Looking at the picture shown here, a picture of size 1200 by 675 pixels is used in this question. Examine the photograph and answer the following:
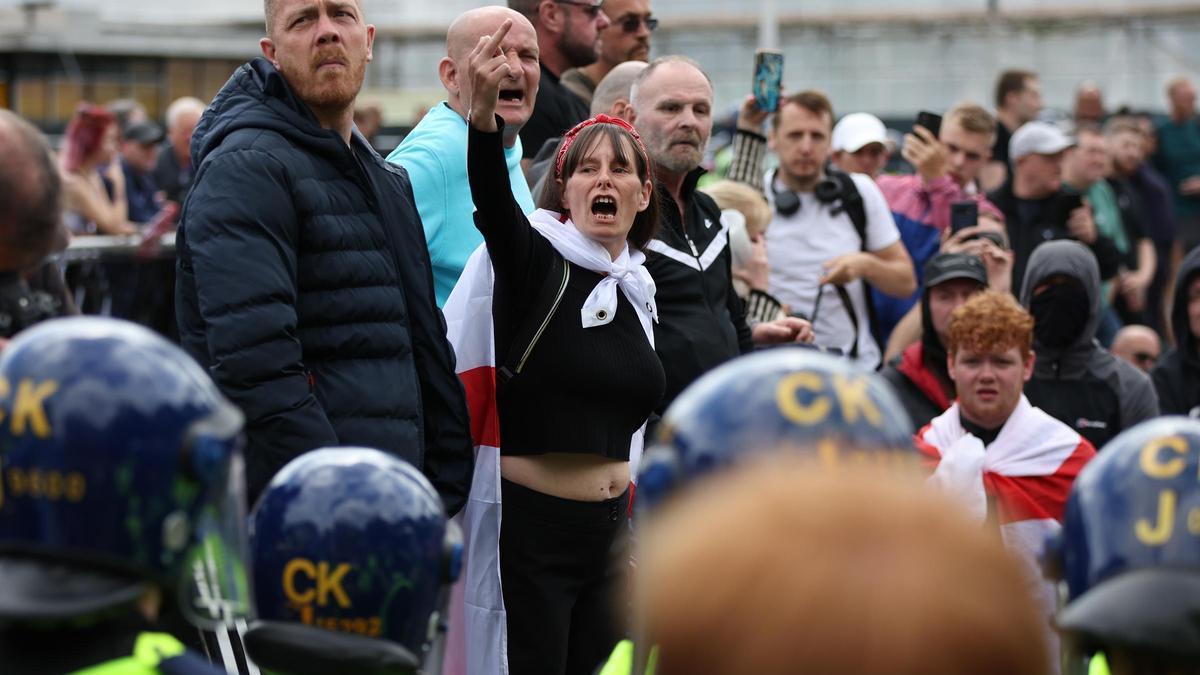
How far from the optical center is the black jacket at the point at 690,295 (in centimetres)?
549

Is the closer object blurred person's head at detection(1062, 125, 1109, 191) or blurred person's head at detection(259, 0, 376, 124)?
blurred person's head at detection(259, 0, 376, 124)

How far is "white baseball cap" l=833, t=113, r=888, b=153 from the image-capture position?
9.50 m

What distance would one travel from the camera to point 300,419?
4164 mm

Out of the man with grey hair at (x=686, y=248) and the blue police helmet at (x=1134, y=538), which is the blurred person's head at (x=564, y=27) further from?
the blue police helmet at (x=1134, y=538)

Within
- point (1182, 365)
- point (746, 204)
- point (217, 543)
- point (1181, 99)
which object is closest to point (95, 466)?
point (217, 543)

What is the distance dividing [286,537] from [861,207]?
206 inches

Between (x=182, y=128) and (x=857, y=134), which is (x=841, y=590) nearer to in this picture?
(x=857, y=134)

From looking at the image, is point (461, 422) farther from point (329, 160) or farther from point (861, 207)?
point (861, 207)

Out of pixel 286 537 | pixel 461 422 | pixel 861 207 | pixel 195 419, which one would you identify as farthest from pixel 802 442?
pixel 861 207

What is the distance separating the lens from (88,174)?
37.1ft

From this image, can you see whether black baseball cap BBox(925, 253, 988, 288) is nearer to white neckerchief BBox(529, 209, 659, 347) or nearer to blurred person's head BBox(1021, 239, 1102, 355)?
blurred person's head BBox(1021, 239, 1102, 355)

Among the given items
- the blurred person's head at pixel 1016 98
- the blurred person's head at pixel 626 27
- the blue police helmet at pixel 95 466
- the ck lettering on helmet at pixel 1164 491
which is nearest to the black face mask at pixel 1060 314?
the blurred person's head at pixel 626 27

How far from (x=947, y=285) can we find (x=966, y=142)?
238 centimetres

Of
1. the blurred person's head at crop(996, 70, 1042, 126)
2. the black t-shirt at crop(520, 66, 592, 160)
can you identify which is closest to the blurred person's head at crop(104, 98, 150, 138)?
the blurred person's head at crop(996, 70, 1042, 126)
